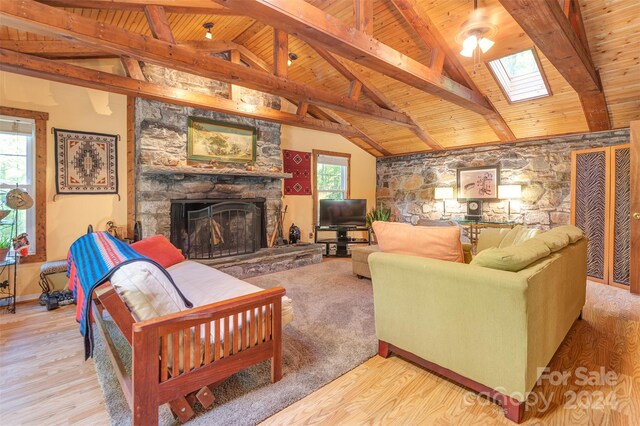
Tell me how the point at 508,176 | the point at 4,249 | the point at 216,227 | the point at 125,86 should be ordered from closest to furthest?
the point at 4,249, the point at 125,86, the point at 216,227, the point at 508,176

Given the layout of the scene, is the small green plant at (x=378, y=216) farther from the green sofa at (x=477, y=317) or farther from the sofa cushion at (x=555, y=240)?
the green sofa at (x=477, y=317)

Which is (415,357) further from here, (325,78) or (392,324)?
(325,78)

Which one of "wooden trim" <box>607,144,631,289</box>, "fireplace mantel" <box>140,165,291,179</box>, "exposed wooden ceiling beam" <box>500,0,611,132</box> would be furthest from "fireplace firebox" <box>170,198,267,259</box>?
Answer: "wooden trim" <box>607,144,631,289</box>

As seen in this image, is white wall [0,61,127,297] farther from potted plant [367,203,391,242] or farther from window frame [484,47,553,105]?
window frame [484,47,553,105]

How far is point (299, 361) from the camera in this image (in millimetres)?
2141

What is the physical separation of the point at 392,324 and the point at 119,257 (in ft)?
5.81

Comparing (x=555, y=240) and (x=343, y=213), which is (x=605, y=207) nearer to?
(x=555, y=240)

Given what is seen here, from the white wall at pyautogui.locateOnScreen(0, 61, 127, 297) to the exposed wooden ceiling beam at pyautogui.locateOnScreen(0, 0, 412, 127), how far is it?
5.24 feet

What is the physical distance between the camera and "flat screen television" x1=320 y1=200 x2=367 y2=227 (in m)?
6.10

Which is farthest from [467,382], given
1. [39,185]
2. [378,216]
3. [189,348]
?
[378,216]

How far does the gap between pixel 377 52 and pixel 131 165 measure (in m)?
3.53

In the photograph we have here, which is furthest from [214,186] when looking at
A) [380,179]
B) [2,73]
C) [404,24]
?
[380,179]

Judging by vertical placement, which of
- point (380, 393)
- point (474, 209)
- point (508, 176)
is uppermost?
point (508, 176)

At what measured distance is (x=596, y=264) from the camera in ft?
13.7
